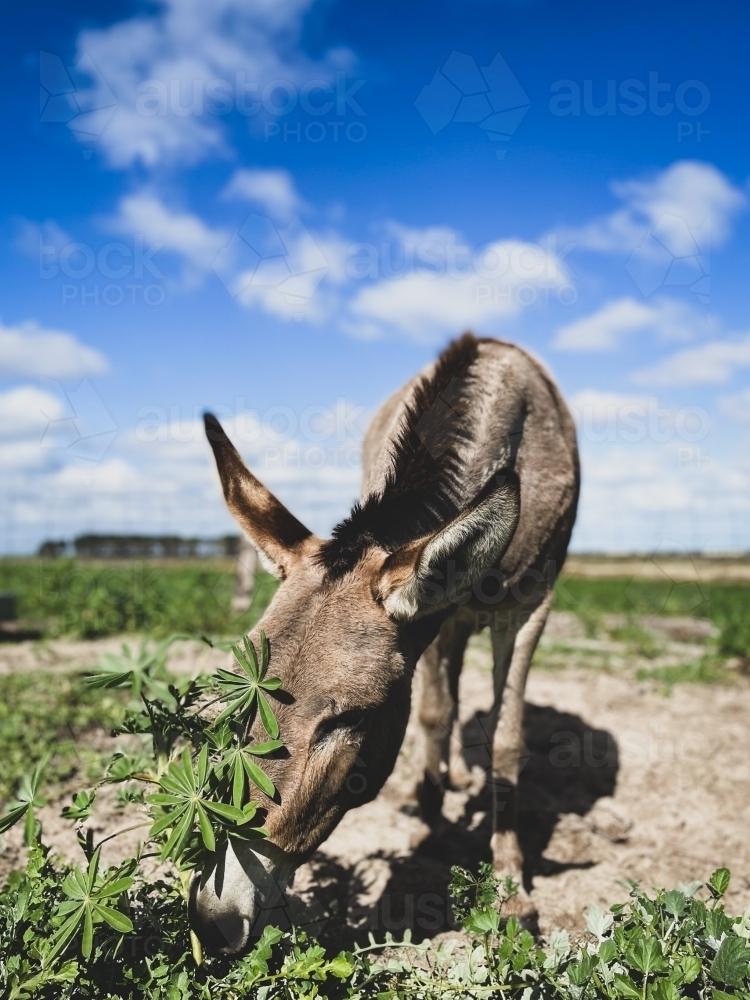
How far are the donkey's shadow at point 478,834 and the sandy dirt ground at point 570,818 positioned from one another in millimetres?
11

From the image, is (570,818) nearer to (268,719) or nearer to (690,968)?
(690,968)

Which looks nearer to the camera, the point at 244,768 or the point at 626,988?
the point at 626,988

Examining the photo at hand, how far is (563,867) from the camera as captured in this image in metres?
3.72

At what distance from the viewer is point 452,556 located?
2.58 meters

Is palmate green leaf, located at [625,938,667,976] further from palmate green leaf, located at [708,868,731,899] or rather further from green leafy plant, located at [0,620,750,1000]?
palmate green leaf, located at [708,868,731,899]

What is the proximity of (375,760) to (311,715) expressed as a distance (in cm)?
37

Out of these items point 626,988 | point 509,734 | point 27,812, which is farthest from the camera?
point 509,734

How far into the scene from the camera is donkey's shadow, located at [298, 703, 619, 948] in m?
3.04

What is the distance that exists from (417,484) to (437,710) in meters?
2.06

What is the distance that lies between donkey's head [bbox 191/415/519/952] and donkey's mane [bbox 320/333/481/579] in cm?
3

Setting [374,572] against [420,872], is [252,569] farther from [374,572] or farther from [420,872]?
[374,572]

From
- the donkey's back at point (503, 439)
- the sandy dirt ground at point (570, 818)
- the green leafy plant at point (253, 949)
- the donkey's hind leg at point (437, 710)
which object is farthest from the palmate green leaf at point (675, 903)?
the donkey's hind leg at point (437, 710)

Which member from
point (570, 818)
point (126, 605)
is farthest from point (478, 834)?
point (126, 605)

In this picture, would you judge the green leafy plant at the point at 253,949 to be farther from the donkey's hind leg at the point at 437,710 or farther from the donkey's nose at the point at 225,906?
the donkey's hind leg at the point at 437,710
